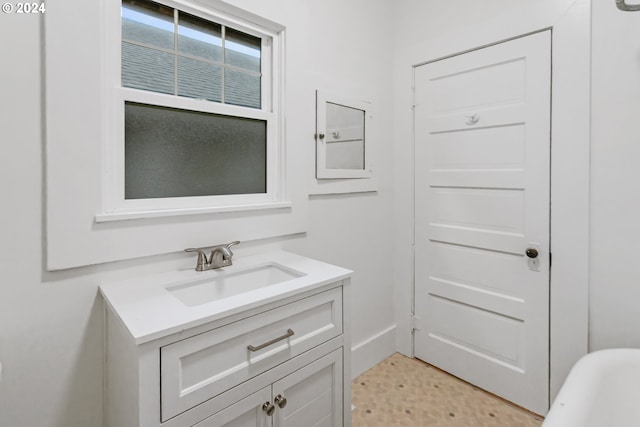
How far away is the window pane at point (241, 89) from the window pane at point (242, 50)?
4cm

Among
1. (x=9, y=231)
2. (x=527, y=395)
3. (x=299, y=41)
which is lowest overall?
(x=527, y=395)

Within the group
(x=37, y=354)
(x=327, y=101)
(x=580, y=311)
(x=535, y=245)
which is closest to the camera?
(x=37, y=354)

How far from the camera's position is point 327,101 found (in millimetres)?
1896

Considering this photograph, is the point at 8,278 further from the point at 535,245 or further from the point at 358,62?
the point at 535,245

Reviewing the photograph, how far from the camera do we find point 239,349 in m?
1.03

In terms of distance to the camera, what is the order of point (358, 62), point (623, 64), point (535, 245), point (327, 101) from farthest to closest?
1. point (358, 62)
2. point (327, 101)
3. point (535, 245)
4. point (623, 64)

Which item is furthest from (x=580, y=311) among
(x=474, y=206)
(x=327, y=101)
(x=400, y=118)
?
(x=327, y=101)

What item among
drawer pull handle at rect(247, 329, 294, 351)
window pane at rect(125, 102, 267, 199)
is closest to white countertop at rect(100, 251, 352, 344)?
drawer pull handle at rect(247, 329, 294, 351)

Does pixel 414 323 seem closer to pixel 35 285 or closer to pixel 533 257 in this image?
pixel 533 257

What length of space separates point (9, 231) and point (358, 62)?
1879 millimetres

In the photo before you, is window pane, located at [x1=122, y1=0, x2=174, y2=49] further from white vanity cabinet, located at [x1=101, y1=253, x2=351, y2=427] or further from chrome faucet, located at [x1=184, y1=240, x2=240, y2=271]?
white vanity cabinet, located at [x1=101, y1=253, x2=351, y2=427]

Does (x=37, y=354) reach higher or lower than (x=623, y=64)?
lower

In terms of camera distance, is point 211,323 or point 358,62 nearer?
point 211,323

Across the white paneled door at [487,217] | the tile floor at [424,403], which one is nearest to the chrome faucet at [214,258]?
the tile floor at [424,403]
